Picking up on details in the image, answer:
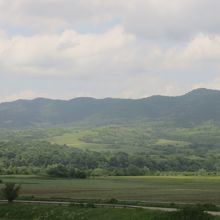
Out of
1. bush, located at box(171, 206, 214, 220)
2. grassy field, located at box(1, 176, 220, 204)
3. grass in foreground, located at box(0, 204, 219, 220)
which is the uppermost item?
bush, located at box(171, 206, 214, 220)

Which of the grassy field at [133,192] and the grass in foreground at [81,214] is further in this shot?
the grassy field at [133,192]

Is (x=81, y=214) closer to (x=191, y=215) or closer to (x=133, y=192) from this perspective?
(x=191, y=215)

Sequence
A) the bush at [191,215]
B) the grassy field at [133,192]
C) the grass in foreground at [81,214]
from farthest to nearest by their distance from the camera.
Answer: the grassy field at [133,192] → the grass in foreground at [81,214] → the bush at [191,215]

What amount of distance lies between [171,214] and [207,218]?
4.45 metres

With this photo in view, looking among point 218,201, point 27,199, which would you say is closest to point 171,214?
point 218,201

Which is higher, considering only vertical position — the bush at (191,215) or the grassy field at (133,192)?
the bush at (191,215)

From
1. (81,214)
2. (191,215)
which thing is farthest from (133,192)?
(191,215)

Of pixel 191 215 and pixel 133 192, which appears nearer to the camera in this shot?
pixel 191 215

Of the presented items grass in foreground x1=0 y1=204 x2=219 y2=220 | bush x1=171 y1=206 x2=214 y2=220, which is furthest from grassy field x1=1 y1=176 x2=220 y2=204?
bush x1=171 y1=206 x2=214 y2=220

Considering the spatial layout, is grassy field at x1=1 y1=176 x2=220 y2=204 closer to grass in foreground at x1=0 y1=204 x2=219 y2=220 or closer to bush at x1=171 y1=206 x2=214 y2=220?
grass in foreground at x1=0 y1=204 x2=219 y2=220

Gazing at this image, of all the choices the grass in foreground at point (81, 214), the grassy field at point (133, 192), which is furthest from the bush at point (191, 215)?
the grassy field at point (133, 192)

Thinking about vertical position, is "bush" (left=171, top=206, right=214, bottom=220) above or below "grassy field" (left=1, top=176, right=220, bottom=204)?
above

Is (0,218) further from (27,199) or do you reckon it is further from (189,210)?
(189,210)

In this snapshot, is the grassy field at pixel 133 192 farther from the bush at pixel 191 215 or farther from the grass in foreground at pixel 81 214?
the bush at pixel 191 215
